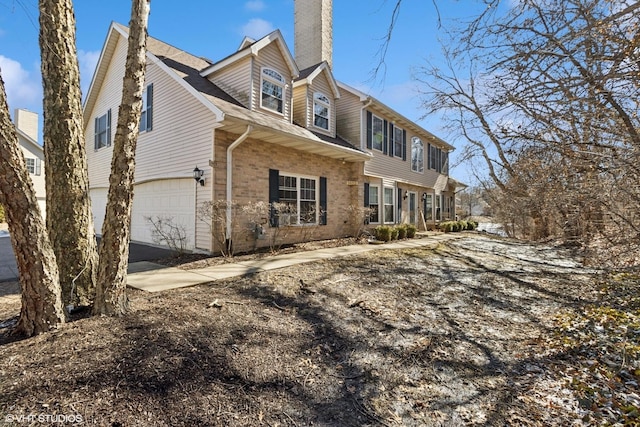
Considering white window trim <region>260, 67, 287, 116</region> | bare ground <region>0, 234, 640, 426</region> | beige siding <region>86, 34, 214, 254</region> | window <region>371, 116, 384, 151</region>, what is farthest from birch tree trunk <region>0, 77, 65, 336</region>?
window <region>371, 116, 384, 151</region>

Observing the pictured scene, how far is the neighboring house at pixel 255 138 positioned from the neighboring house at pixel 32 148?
1154cm

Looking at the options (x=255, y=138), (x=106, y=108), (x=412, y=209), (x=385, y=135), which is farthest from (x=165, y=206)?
(x=412, y=209)

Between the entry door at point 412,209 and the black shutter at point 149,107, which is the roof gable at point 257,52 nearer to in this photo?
the black shutter at point 149,107

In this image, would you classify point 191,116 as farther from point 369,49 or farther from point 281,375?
point 281,375

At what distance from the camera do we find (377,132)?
14055 millimetres

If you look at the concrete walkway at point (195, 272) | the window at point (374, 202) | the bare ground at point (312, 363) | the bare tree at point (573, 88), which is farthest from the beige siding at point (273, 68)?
the bare ground at point (312, 363)

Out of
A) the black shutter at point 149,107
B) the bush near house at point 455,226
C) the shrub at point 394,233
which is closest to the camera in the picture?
the black shutter at point 149,107

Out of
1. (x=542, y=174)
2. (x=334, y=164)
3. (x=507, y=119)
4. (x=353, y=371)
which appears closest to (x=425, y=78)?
(x=334, y=164)

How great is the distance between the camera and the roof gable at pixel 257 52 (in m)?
9.45

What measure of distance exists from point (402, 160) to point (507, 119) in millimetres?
10699

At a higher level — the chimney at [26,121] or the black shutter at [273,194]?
the chimney at [26,121]

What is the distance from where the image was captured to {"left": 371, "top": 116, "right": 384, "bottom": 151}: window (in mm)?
13748

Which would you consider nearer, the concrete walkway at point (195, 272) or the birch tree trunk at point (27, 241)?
the birch tree trunk at point (27, 241)

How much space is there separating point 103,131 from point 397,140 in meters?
13.0
